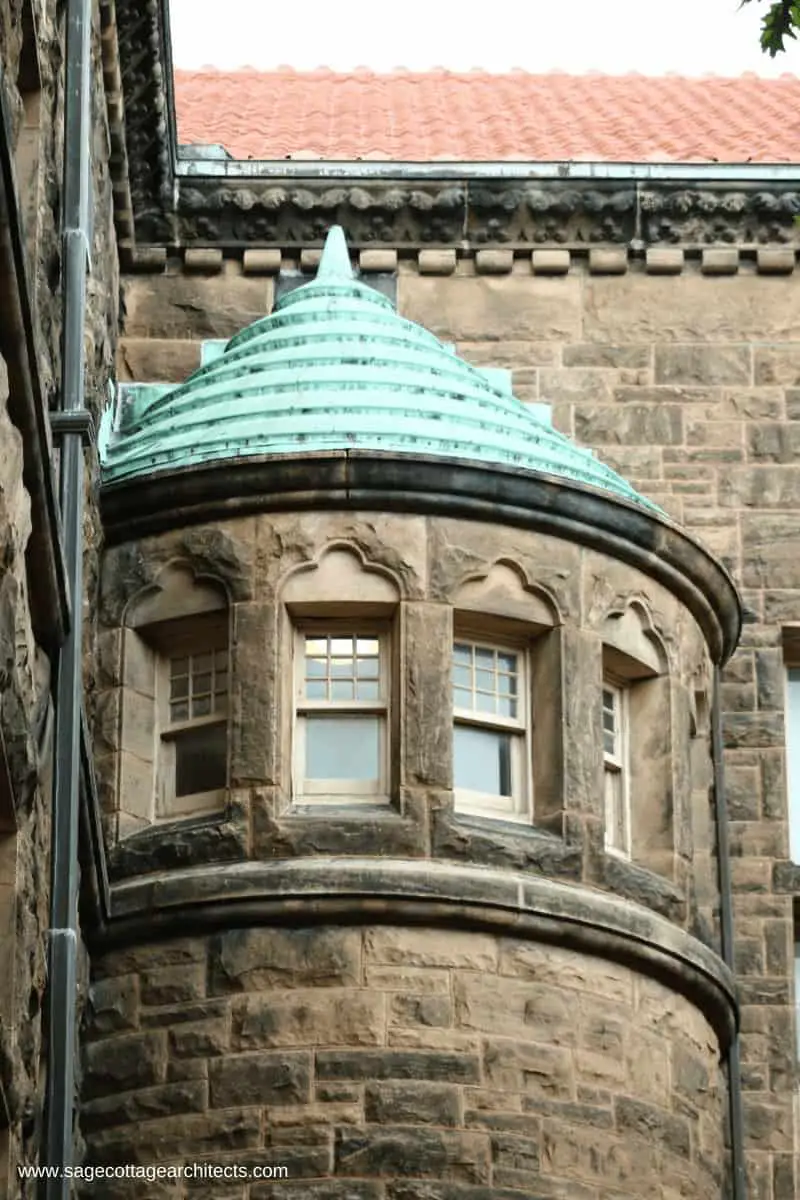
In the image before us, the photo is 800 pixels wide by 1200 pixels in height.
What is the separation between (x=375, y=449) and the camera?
1656cm

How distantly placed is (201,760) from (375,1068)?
2.06 metres

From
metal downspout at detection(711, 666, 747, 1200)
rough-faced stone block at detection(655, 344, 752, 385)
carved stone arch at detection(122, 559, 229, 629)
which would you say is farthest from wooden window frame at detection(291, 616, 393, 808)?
rough-faced stone block at detection(655, 344, 752, 385)

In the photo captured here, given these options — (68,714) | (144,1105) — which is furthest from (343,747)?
(68,714)

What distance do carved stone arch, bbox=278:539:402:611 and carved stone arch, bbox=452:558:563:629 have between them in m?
0.36

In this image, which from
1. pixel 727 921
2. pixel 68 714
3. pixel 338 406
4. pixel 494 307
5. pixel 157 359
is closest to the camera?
pixel 68 714

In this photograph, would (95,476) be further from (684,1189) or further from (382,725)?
(684,1189)

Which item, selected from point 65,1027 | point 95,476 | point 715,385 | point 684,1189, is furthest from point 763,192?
point 65,1027

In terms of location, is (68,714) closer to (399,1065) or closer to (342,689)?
(399,1065)

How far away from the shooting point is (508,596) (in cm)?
1664

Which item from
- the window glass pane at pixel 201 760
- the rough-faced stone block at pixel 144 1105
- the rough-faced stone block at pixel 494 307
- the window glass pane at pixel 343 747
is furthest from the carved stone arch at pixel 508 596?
the rough-faced stone block at pixel 494 307

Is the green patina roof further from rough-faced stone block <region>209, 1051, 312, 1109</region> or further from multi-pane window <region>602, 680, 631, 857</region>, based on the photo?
rough-faced stone block <region>209, 1051, 312, 1109</region>

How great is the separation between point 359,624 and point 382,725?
57 cm

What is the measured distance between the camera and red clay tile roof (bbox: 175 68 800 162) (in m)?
22.0

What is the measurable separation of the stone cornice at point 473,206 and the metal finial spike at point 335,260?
121 centimetres
